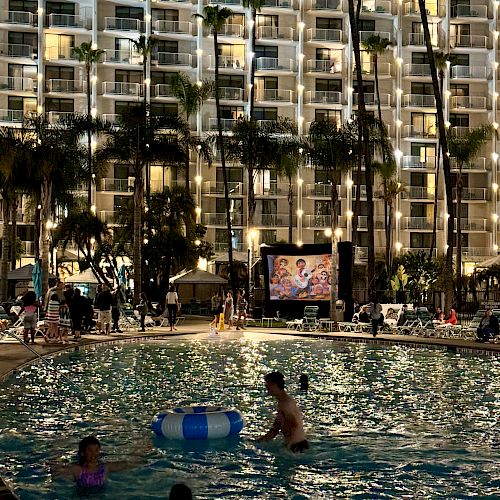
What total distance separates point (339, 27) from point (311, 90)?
5721 mm

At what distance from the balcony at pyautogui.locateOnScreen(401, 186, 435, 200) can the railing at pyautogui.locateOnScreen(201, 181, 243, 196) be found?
12.2m

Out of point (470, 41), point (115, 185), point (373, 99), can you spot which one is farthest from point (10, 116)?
point (470, 41)

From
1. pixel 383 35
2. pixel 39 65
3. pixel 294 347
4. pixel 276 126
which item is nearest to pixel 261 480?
pixel 294 347

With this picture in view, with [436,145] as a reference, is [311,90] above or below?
above

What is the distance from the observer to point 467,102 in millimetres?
69875

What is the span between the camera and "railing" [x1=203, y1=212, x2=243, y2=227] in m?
65.5

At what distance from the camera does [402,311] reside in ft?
115

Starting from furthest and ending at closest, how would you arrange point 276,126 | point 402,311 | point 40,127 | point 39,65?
1. point 39,65
2. point 276,126
3. point 40,127
4. point 402,311

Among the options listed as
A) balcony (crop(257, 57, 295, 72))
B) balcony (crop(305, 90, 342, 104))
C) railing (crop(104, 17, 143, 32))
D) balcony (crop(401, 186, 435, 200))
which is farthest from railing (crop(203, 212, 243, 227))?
railing (crop(104, 17, 143, 32))

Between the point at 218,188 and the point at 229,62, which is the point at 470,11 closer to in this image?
the point at 229,62

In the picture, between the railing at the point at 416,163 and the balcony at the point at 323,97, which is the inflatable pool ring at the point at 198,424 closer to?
the railing at the point at 416,163

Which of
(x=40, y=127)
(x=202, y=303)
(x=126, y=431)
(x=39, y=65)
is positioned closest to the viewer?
(x=126, y=431)

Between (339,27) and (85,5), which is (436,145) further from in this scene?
(85,5)

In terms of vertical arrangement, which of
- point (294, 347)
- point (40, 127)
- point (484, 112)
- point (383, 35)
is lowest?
point (294, 347)
